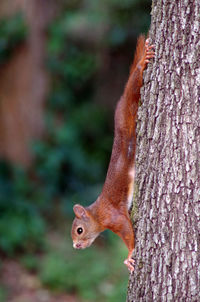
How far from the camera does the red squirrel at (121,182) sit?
292 cm

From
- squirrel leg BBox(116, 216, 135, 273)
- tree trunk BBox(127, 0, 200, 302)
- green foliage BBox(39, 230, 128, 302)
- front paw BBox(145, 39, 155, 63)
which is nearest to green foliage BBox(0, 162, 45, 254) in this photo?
green foliage BBox(39, 230, 128, 302)

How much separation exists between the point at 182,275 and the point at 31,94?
5.67 m

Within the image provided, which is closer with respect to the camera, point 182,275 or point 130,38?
point 182,275

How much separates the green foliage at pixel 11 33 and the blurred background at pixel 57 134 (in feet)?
0.05

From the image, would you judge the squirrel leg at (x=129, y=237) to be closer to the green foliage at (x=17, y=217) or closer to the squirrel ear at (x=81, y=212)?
the squirrel ear at (x=81, y=212)

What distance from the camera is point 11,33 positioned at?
758 cm

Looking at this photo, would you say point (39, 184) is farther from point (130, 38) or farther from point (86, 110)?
point (130, 38)

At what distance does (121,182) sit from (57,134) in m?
4.57

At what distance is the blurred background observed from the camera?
5875 mm

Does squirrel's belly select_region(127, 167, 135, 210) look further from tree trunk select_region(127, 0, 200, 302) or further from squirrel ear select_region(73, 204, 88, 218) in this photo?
squirrel ear select_region(73, 204, 88, 218)

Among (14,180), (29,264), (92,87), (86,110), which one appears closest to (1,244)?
(29,264)

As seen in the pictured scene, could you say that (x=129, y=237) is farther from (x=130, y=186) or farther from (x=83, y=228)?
(x=83, y=228)

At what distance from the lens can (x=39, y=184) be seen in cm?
762

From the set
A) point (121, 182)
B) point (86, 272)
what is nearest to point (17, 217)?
point (86, 272)
